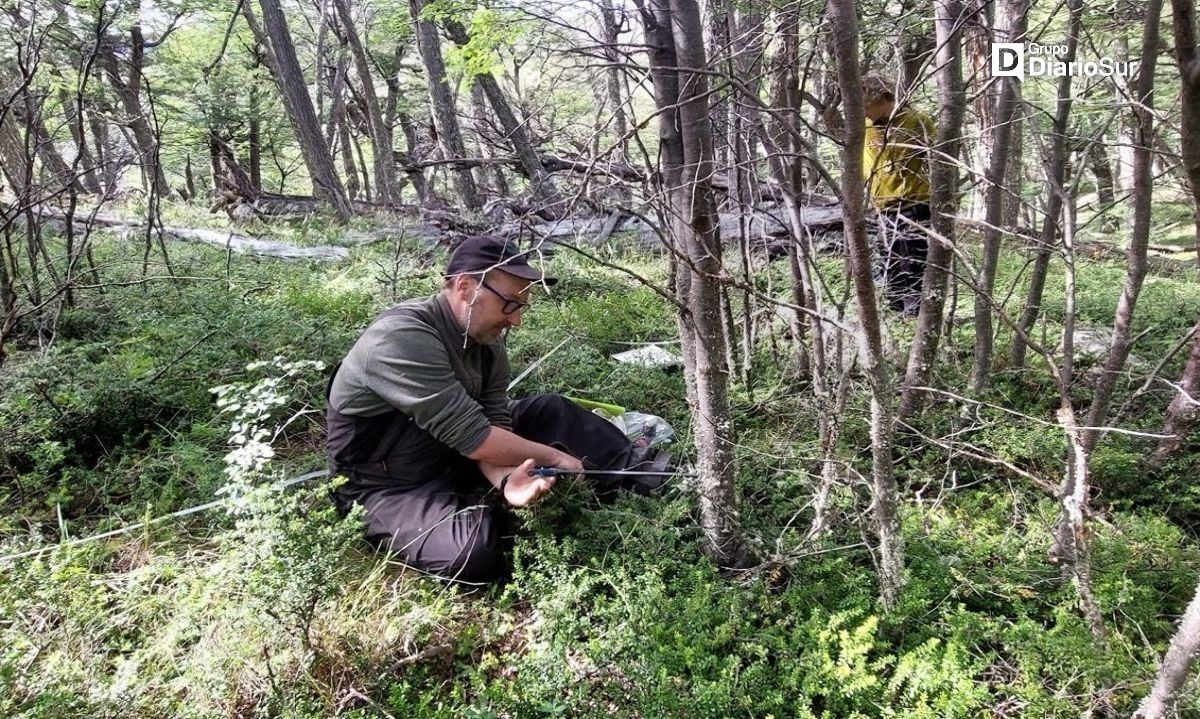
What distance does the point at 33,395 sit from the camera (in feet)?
11.9

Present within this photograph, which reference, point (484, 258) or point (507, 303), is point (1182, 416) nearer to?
point (507, 303)

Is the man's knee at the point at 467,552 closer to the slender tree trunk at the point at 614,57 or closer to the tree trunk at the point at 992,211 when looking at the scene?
the slender tree trunk at the point at 614,57

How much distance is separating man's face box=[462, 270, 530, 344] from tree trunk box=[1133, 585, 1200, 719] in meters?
2.24

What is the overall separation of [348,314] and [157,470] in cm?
215

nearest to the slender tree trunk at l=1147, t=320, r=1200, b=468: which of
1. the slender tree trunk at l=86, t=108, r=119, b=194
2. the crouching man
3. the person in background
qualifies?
the person in background

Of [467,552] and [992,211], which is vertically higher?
[992,211]

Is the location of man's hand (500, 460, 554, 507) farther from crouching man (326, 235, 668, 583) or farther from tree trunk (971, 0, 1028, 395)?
tree trunk (971, 0, 1028, 395)

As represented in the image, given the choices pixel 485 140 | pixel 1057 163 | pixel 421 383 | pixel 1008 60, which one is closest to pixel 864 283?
pixel 421 383

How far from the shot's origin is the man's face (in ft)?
9.04

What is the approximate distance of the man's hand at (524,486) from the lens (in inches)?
104

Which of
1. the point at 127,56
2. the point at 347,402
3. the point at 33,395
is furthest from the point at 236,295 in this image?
the point at 127,56

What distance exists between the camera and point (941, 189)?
2904 mm

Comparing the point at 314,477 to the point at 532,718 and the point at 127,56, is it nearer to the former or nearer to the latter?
the point at 532,718

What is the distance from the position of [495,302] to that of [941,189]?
210 centimetres
